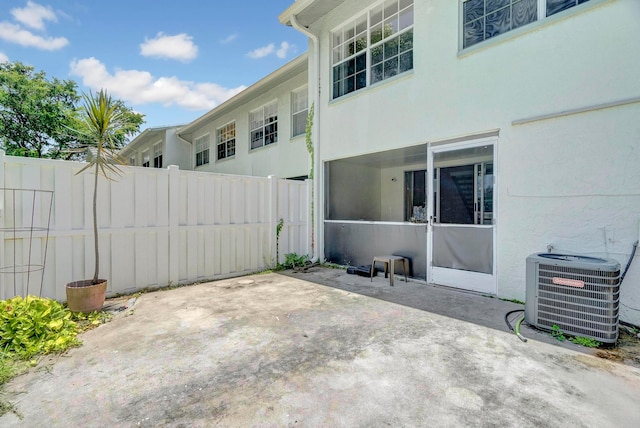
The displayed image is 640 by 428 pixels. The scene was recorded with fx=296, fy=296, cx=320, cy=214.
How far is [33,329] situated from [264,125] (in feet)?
25.5

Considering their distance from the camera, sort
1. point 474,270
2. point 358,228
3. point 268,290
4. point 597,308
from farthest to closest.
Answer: point 358,228 < point 268,290 < point 474,270 < point 597,308

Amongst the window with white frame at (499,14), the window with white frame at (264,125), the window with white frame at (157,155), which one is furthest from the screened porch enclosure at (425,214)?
the window with white frame at (157,155)

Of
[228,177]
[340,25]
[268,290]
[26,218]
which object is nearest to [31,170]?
[26,218]

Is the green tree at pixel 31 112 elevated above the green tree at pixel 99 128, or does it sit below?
above

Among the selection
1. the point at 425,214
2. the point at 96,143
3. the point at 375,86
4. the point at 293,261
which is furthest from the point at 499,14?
the point at 96,143

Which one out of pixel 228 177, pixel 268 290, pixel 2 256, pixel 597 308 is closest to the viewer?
pixel 597 308

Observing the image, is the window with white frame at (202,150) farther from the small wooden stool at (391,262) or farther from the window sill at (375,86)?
the small wooden stool at (391,262)

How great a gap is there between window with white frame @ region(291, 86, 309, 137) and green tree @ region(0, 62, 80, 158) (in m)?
13.2

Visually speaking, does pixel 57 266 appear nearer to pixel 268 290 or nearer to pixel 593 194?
pixel 268 290

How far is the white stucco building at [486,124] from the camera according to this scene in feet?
11.2

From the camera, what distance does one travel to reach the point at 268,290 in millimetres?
4930

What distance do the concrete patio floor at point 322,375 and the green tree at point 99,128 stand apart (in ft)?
5.99

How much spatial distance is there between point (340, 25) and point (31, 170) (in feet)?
20.2

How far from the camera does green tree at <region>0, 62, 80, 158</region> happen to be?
1509 cm
